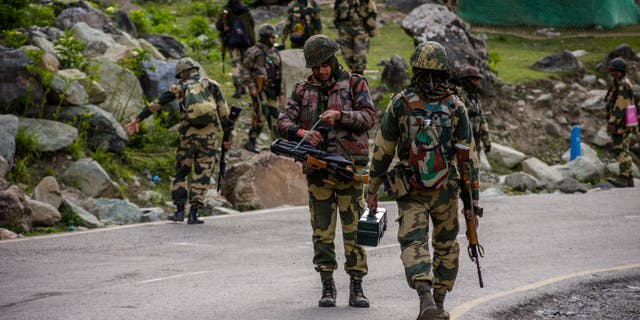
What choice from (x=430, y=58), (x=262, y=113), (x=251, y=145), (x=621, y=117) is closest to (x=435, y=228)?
(x=430, y=58)

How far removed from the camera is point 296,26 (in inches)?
778

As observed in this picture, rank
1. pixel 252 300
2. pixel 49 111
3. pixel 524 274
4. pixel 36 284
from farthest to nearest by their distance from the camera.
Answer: pixel 49 111 → pixel 524 274 → pixel 36 284 → pixel 252 300

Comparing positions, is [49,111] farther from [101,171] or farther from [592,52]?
[592,52]

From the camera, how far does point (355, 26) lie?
19094 mm

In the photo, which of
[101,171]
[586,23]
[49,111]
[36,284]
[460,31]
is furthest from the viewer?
[586,23]

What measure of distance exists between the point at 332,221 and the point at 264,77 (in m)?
9.73

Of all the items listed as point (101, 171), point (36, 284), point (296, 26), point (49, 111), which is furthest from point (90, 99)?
point (36, 284)

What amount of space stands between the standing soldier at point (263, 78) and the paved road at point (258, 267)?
3.39 metres

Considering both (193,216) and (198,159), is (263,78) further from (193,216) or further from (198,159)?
(193,216)

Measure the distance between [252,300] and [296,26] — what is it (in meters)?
11.5

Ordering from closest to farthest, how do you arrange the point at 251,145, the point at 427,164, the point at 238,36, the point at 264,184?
the point at 427,164, the point at 264,184, the point at 251,145, the point at 238,36

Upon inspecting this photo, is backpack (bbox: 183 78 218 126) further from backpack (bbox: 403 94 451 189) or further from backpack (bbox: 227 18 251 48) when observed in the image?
backpack (bbox: 227 18 251 48)

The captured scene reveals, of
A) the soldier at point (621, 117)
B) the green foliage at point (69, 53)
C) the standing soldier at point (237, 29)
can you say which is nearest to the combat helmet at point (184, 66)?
the green foliage at point (69, 53)

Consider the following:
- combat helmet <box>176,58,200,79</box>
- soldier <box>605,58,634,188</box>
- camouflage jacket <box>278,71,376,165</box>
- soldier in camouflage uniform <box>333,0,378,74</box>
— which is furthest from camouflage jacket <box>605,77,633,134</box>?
camouflage jacket <box>278,71,376,165</box>
